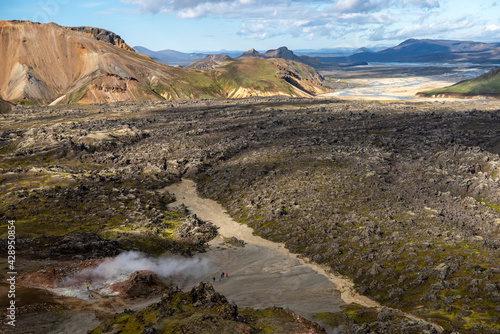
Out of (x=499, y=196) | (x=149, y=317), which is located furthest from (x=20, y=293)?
(x=499, y=196)

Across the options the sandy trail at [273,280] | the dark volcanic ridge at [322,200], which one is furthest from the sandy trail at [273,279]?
the dark volcanic ridge at [322,200]

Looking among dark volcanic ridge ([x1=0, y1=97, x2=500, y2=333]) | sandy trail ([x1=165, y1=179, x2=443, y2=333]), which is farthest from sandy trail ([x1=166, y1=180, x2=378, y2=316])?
dark volcanic ridge ([x1=0, y1=97, x2=500, y2=333])

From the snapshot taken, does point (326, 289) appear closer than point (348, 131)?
Yes

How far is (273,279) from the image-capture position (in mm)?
71188

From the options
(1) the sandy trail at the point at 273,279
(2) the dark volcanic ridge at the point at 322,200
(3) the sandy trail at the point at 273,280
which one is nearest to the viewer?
(3) the sandy trail at the point at 273,280

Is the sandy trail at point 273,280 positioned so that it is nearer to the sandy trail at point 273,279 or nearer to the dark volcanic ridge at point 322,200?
the sandy trail at point 273,279

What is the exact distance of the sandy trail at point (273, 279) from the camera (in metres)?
61.7

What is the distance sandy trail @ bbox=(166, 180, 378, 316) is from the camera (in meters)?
61.7

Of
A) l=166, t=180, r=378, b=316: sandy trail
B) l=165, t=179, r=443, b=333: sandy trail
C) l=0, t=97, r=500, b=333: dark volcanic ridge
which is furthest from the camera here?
l=0, t=97, r=500, b=333: dark volcanic ridge

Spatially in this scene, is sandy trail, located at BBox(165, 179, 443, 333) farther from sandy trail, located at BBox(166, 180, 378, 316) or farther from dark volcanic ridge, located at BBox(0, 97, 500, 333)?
dark volcanic ridge, located at BBox(0, 97, 500, 333)

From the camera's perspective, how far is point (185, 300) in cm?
5406

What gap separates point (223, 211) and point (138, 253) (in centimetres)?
3965

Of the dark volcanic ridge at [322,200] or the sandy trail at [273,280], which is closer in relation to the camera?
the sandy trail at [273,280]

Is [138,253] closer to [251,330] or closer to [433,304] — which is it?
[251,330]
